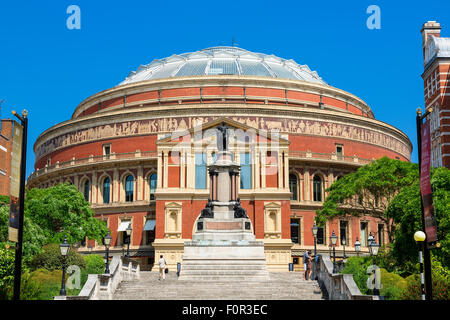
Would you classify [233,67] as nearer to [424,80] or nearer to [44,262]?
[424,80]

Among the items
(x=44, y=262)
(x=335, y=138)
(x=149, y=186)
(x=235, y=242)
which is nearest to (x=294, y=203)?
(x=335, y=138)

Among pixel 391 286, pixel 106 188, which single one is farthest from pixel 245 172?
pixel 391 286

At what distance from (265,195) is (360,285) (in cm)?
2636

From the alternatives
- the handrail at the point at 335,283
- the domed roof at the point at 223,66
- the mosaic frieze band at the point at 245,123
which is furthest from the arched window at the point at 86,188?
the handrail at the point at 335,283

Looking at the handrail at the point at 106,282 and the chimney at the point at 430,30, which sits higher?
the chimney at the point at 430,30

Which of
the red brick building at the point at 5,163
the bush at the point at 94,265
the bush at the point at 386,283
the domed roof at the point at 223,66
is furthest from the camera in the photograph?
the domed roof at the point at 223,66

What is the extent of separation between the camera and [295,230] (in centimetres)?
6388

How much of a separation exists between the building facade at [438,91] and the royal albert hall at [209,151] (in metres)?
8.59

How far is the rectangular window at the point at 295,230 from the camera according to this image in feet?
207

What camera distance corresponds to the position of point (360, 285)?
29.8 meters

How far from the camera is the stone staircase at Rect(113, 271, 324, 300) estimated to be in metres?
28.7

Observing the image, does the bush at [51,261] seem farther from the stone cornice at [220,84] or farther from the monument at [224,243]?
the stone cornice at [220,84]

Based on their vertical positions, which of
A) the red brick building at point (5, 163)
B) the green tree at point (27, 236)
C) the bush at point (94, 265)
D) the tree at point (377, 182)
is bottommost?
the bush at point (94, 265)

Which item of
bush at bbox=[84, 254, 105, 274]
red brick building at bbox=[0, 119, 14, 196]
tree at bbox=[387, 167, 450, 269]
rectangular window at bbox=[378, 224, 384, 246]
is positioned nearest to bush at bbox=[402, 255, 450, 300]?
tree at bbox=[387, 167, 450, 269]
